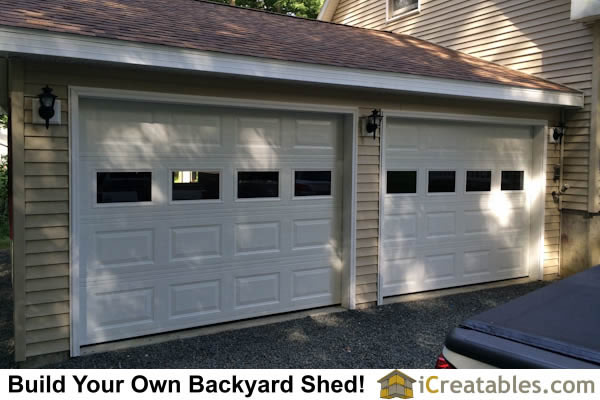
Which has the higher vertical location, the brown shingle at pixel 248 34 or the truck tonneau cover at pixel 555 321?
the brown shingle at pixel 248 34

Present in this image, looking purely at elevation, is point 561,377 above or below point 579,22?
below

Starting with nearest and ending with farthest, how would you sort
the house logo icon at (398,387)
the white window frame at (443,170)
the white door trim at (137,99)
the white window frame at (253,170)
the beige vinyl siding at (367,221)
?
the house logo icon at (398,387) < the white door trim at (137,99) < the white window frame at (253,170) < the beige vinyl siding at (367,221) < the white window frame at (443,170)

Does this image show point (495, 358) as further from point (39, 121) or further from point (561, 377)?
point (39, 121)

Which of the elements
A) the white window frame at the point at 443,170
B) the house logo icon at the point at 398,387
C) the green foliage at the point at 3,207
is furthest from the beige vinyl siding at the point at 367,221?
the green foliage at the point at 3,207

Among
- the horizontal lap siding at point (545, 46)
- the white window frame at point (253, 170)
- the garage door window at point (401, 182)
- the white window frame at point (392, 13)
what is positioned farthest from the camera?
the white window frame at point (392, 13)

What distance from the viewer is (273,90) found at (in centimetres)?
515

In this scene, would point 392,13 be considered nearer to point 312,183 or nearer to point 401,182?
point 401,182

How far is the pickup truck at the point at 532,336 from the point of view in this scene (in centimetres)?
191

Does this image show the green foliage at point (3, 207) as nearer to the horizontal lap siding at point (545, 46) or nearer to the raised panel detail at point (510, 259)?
the raised panel detail at point (510, 259)

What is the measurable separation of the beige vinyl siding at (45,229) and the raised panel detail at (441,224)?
14.1 feet

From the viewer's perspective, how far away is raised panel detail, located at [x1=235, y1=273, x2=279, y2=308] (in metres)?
5.23

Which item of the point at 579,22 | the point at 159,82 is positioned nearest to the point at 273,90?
the point at 159,82

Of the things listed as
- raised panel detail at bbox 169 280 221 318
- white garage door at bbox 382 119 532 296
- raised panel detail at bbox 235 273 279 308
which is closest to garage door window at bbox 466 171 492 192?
white garage door at bbox 382 119 532 296

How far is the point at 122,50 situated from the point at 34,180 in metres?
1.29
